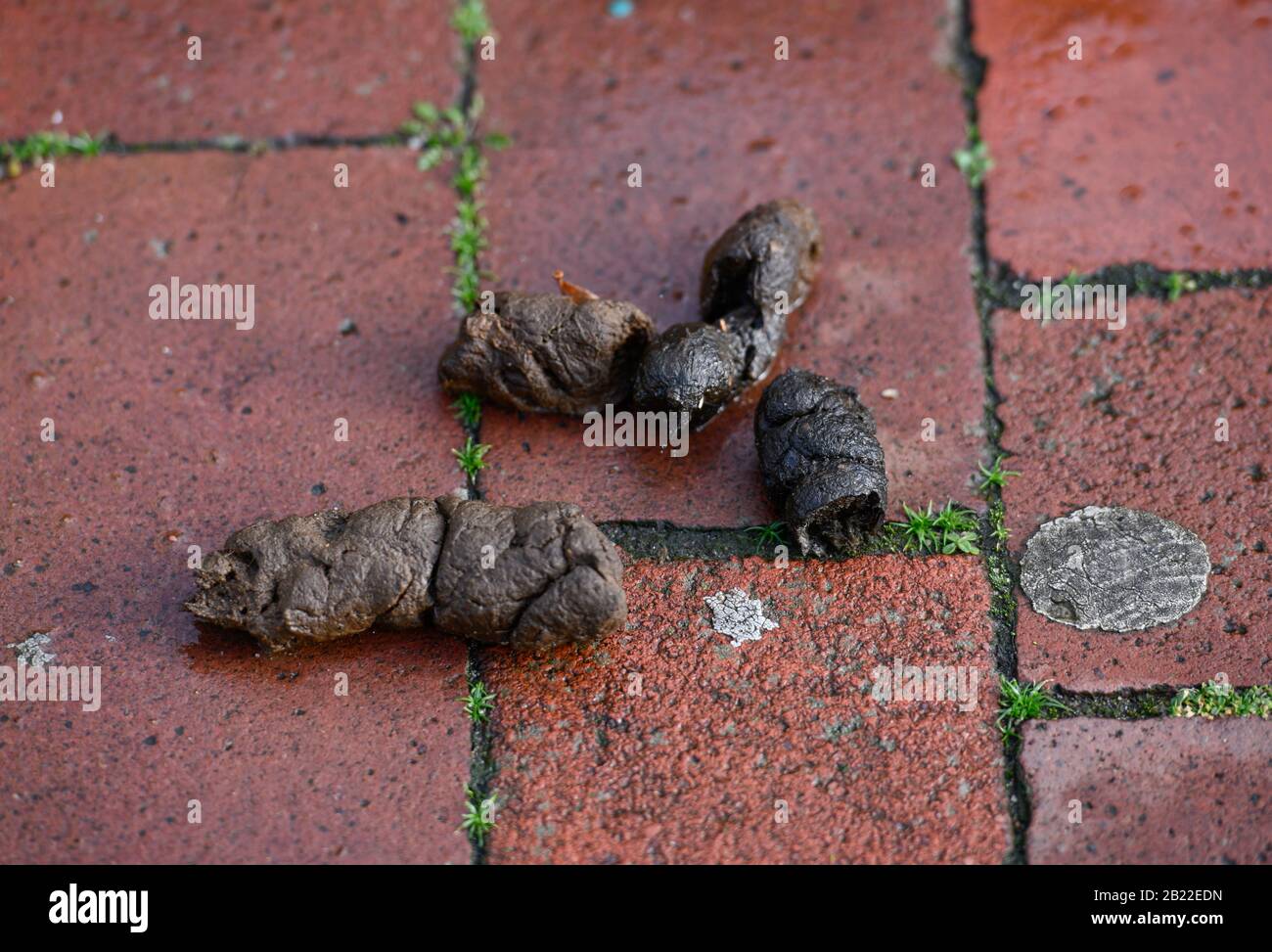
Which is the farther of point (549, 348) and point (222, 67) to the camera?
point (222, 67)

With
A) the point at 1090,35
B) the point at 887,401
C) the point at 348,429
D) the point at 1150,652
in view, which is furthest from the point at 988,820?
the point at 1090,35

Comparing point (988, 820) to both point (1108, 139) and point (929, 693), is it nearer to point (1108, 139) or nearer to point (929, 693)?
point (929, 693)

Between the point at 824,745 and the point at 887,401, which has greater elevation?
the point at 887,401

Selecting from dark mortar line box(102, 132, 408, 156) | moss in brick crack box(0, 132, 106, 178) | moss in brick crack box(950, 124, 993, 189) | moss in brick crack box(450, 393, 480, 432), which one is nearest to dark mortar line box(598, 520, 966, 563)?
moss in brick crack box(450, 393, 480, 432)

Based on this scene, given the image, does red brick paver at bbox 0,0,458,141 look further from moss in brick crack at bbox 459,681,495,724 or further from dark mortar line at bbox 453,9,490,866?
moss in brick crack at bbox 459,681,495,724

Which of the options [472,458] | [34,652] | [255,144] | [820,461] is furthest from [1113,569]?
[255,144]

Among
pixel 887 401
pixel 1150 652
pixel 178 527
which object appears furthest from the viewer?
pixel 887 401

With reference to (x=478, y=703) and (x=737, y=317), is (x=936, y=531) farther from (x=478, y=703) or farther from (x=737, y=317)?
(x=478, y=703)
